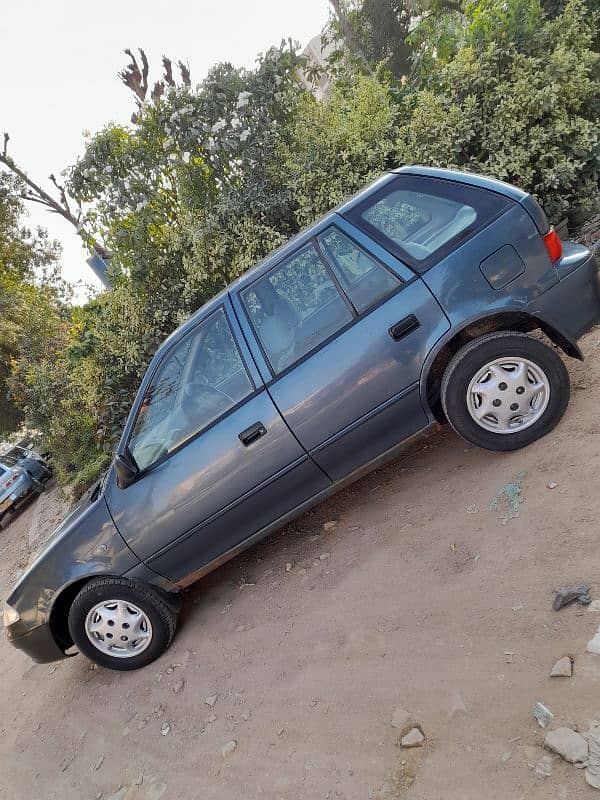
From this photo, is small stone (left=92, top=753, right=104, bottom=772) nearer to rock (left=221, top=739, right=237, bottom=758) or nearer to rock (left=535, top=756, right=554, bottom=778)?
rock (left=221, top=739, right=237, bottom=758)

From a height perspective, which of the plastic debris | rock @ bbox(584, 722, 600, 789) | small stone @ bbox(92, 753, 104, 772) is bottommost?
the plastic debris

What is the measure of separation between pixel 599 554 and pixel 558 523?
1.05 ft

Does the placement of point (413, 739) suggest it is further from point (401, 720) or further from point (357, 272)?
point (357, 272)

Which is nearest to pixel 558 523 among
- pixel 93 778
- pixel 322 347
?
pixel 322 347

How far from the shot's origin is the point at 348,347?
330 centimetres

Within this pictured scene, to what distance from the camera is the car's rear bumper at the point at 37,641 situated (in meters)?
3.64

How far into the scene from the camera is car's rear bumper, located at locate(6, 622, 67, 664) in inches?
143

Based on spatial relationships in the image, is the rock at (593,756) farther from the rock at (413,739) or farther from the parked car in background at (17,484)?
the parked car in background at (17,484)

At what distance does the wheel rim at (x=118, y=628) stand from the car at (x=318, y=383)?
0.04 feet

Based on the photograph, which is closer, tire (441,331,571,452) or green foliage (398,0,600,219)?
tire (441,331,571,452)

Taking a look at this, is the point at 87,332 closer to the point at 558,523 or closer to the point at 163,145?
the point at 163,145

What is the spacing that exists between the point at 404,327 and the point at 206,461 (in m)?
1.40

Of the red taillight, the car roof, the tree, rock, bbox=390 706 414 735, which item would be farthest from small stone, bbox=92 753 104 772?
the tree

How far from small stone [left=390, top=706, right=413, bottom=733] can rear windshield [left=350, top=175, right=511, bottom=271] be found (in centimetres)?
226
